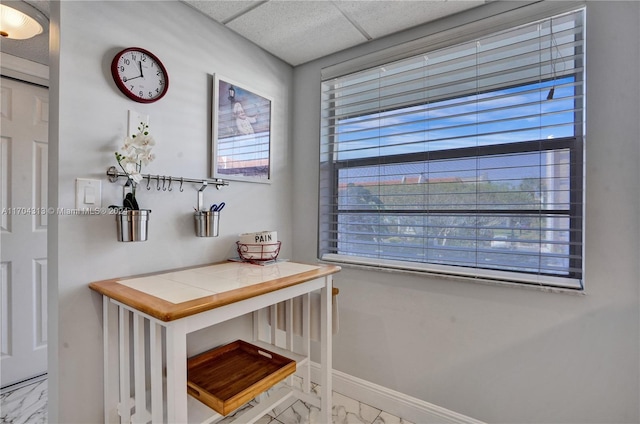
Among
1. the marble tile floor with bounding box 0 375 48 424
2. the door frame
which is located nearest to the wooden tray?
the marble tile floor with bounding box 0 375 48 424

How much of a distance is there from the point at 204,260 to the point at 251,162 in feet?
2.10

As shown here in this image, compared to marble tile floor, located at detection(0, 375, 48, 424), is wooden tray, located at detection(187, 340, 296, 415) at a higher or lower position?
higher

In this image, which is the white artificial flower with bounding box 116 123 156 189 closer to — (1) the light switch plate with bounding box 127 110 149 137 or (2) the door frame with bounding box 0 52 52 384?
(1) the light switch plate with bounding box 127 110 149 137

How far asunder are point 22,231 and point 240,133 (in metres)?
1.67

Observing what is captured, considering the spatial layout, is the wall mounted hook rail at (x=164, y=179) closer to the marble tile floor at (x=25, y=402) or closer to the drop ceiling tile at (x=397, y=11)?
the drop ceiling tile at (x=397, y=11)

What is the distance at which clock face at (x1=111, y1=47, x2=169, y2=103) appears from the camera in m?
1.26

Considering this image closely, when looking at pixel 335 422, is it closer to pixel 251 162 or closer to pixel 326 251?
pixel 326 251

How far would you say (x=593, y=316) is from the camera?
127cm

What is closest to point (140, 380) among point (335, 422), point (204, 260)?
point (204, 260)

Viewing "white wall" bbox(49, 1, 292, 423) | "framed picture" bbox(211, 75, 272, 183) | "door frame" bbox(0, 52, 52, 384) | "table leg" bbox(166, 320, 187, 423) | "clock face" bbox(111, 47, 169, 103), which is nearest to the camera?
"table leg" bbox(166, 320, 187, 423)

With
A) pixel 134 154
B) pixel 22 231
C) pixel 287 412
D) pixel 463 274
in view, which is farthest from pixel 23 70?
pixel 463 274

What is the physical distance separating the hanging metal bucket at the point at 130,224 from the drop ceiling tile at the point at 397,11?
4.41 feet

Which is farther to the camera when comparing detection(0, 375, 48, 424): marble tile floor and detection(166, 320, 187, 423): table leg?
detection(0, 375, 48, 424): marble tile floor

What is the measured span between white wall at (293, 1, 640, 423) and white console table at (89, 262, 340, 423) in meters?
0.46
